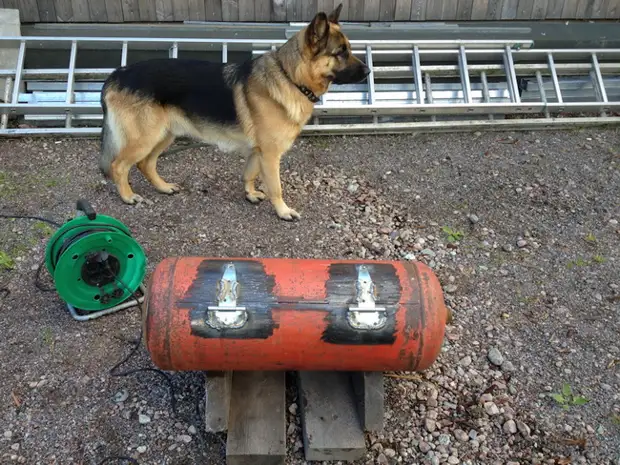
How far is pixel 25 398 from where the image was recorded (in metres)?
3.28

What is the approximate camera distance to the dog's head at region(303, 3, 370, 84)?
412 centimetres

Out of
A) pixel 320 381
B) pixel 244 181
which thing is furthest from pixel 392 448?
pixel 244 181

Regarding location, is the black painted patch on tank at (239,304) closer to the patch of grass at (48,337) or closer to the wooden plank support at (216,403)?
the wooden plank support at (216,403)

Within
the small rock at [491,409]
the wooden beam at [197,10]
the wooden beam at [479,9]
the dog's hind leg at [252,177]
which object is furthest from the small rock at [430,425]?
the wooden beam at [479,9]

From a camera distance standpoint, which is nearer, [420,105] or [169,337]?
[169,337]

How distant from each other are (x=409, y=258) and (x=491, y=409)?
1.52 meters

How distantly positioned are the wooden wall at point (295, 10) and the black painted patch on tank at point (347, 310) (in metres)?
5.23

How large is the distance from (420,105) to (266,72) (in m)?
2.35

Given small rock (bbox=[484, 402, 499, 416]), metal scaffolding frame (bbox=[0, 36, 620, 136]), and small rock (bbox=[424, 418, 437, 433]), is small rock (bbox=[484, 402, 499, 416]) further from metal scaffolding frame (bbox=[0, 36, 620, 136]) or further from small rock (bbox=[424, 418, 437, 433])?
metal scaffolding frame (bbox=[0, 36, 620, 136])

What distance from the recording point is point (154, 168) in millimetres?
5109

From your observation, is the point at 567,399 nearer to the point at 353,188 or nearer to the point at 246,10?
the point at 353,188

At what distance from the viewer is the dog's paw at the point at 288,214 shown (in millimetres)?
4883

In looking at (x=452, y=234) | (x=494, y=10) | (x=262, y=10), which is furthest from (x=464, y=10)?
(x=452, y=234)

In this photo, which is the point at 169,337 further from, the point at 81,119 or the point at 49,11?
the point at 49,11
